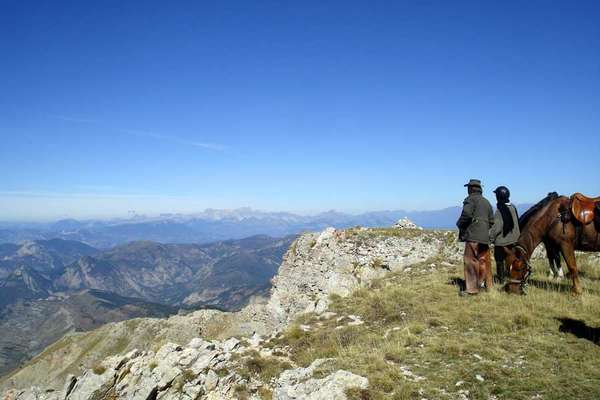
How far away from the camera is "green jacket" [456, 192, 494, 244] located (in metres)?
13.8

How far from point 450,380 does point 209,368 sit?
7.78m

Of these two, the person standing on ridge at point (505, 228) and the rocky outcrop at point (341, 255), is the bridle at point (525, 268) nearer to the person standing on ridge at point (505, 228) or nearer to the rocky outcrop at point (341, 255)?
the person standing on ridge at point (505, 228)

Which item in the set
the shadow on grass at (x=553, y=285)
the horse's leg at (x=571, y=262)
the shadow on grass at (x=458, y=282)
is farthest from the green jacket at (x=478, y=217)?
the shadow on grass at (x=553, y=285)

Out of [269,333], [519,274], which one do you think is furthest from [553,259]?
[269,333]

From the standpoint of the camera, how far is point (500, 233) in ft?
46.5

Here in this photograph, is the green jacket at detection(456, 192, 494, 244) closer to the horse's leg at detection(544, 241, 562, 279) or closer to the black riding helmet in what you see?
the black riding helmet

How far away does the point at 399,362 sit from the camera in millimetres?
9117

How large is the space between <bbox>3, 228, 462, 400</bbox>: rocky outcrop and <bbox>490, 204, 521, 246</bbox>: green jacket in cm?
755

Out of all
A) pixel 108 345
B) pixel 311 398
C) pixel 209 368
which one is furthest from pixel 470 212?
pixel 108 345

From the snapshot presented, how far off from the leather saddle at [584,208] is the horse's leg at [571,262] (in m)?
0.96

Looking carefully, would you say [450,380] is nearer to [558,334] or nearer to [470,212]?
[558,334]

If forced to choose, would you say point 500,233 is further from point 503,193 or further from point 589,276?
point 589,276

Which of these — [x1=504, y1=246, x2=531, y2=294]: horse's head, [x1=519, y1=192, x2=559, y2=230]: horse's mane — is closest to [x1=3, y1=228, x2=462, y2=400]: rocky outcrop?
[x1=504, y1=246, x2=531, y2=294]: horse's head

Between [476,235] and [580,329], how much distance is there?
15.6 ft
